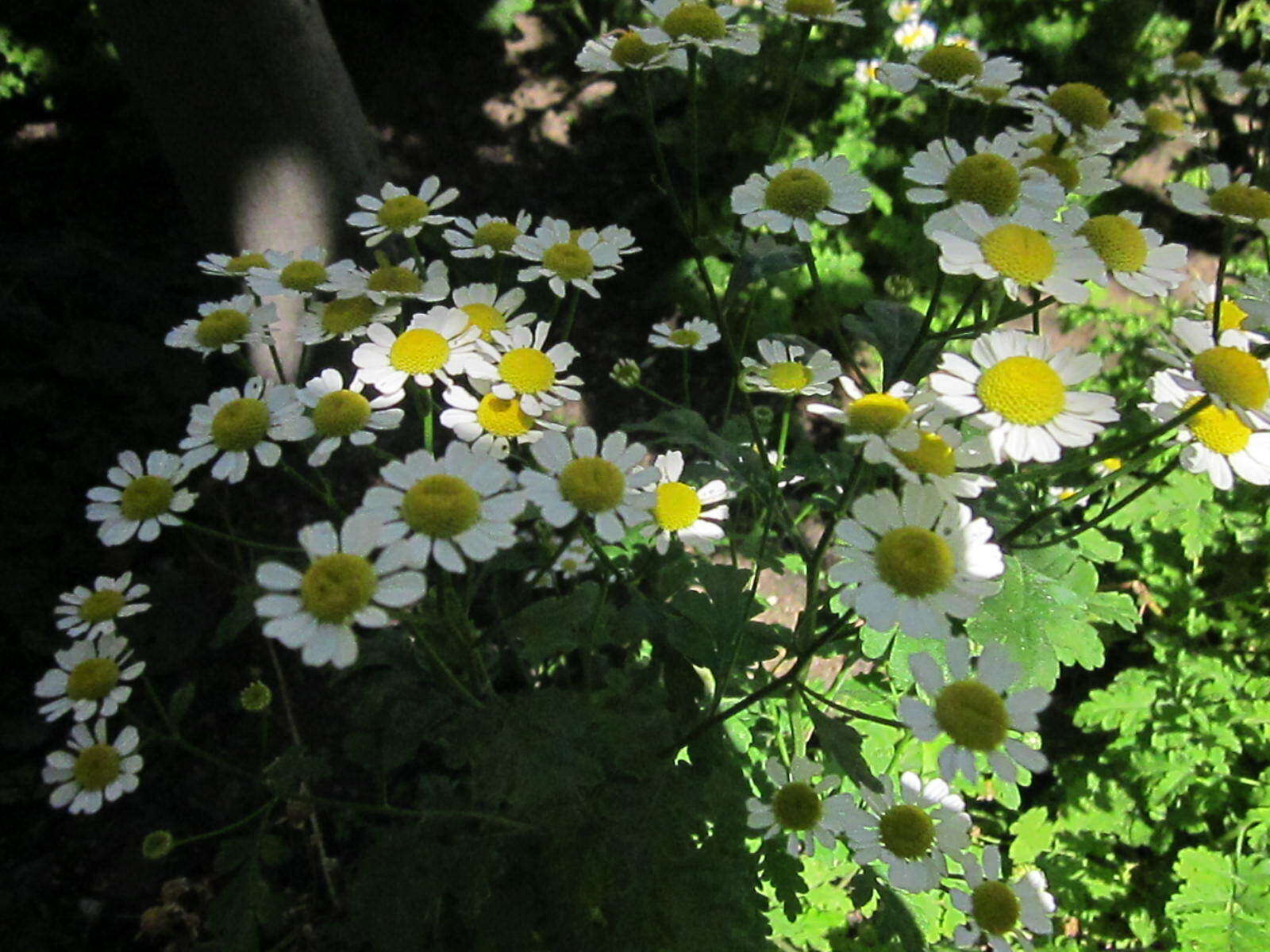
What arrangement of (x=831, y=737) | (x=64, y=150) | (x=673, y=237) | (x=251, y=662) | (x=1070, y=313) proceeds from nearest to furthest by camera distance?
1. (x=831, y=737)
2. (x=251, y=662)
3. (x=1070, y=313)
4. (x=64, y=150)
5. (x=673, y=237)

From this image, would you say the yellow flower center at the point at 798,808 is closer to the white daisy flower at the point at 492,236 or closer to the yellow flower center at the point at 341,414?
the yellow flower center at the point at 341,414

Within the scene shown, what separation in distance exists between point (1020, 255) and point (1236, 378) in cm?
31

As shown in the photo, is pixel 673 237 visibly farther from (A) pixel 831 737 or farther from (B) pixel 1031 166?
(A) pixel 831 737

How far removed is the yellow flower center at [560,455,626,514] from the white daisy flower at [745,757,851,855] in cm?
63

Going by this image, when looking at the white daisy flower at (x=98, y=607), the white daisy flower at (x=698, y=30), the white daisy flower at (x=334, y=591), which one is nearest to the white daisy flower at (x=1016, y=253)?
the white daisy flower at (x=698, y=30)

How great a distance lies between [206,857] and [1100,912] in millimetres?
2314

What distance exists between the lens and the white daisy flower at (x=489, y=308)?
1.33 metres

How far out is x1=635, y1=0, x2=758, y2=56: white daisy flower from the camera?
4.57 feet

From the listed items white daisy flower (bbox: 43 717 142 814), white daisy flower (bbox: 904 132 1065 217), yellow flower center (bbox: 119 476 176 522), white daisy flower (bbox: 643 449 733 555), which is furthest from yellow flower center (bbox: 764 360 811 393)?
white daisy flower (bbox: 43 717 142 814)

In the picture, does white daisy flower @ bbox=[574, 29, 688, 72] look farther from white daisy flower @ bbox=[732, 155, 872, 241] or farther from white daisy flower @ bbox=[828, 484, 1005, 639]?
white daisy flower @ bbox=[828, 484, 1005, 639]

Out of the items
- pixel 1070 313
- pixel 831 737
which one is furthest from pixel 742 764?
pixel 1070 313

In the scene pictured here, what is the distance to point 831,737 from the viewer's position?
1186mm

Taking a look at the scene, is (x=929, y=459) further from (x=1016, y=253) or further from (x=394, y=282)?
(x=394, y=282)

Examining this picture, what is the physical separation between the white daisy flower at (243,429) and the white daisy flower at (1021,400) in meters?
0.90
